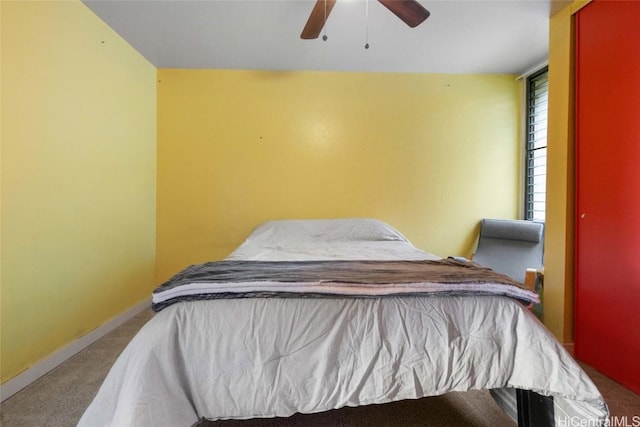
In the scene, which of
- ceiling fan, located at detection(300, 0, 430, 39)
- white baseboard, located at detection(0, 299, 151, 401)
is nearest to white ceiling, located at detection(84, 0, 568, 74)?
ceiling fan, located at detection(300, 0, 430, 39)

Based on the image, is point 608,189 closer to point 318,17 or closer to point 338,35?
point 318,17

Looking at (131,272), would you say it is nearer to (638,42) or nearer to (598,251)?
(598,251)

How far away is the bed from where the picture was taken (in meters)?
0.90

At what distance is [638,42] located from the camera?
1.43 metres

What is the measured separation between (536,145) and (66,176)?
3893 millimetres

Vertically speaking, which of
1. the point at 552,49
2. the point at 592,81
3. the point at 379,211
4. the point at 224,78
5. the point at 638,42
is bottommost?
the point at 379,211

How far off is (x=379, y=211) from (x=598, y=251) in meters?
1.58

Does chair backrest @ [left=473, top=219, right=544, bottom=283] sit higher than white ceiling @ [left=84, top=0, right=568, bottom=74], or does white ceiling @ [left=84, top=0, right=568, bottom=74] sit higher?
white ceiling @ [left=84, top=0, right=568, bottom=74]

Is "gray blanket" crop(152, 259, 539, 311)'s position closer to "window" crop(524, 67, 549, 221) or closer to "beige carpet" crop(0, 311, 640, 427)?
"beige carpet" crop(0, 311, 640, 427)

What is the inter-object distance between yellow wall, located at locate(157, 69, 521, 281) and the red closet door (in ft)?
3.51

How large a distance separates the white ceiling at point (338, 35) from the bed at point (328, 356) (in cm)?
192

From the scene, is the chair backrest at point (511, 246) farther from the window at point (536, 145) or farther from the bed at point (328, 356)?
the bed at point (328, 356)

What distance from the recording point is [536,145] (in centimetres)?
268

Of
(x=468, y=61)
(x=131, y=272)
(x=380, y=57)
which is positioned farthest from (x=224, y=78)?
(x=468, y=61)
